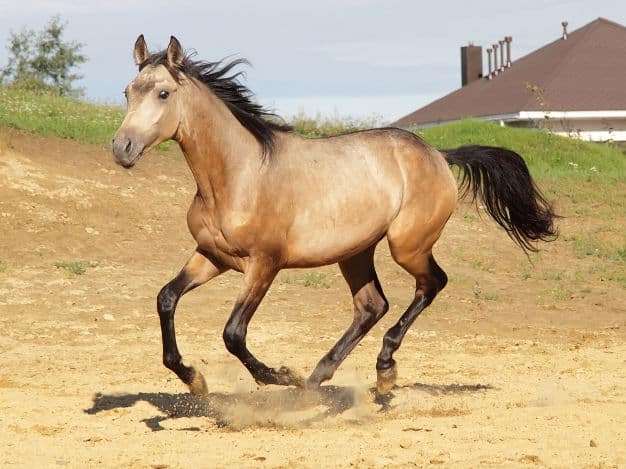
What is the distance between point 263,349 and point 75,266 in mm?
3622

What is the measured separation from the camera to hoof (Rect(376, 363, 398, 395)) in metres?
7.16

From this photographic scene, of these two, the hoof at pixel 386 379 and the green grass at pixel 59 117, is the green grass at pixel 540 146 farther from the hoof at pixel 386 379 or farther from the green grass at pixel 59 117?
the hoof at pixel 386 379

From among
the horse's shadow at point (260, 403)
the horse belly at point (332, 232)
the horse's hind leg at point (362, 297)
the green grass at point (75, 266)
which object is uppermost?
the horse belly at point (332, 232)

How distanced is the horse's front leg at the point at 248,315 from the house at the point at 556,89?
1960cm

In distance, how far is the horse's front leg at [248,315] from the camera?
620 centimetres

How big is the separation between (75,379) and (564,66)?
24.6 meters

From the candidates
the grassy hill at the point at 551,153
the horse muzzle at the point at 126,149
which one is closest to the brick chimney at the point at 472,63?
the grassy hill at the point at 551,153

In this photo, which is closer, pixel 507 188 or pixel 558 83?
pixel 507 188

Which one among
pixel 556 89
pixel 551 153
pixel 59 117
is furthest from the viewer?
pixel 556 89

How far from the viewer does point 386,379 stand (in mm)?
7172

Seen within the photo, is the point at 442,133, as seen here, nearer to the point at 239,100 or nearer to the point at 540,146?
the point at 540,146

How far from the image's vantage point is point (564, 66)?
30219mm

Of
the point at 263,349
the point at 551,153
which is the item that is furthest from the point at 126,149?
the point at 551,153

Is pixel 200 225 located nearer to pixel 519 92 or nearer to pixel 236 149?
pixel 236 149
